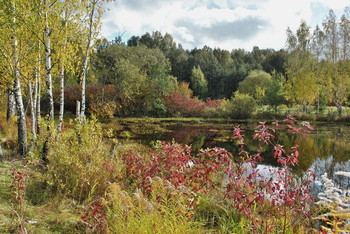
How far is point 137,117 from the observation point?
2750 centimetres

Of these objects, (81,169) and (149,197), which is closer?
(149,197)

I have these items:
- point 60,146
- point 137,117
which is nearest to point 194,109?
point 137,117

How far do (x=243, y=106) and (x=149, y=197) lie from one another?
79.0ft

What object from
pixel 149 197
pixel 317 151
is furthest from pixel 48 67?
pixel 317 151

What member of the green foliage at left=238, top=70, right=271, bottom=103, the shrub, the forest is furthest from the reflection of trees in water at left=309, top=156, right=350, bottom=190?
the green foliage at left=238, top=70, right=271, bottom=103

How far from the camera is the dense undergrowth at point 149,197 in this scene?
9.75 feet

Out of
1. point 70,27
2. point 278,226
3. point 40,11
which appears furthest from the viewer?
point 70,27

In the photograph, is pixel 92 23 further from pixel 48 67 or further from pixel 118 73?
pixel 118 73

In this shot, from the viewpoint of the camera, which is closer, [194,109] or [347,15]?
[347,15]

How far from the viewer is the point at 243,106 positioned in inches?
1056

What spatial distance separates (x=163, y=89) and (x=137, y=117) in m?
4.14

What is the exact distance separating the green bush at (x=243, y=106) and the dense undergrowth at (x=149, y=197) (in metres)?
22.3

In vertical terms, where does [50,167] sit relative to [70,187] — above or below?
above

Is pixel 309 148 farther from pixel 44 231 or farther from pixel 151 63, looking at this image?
pixel 151 63
